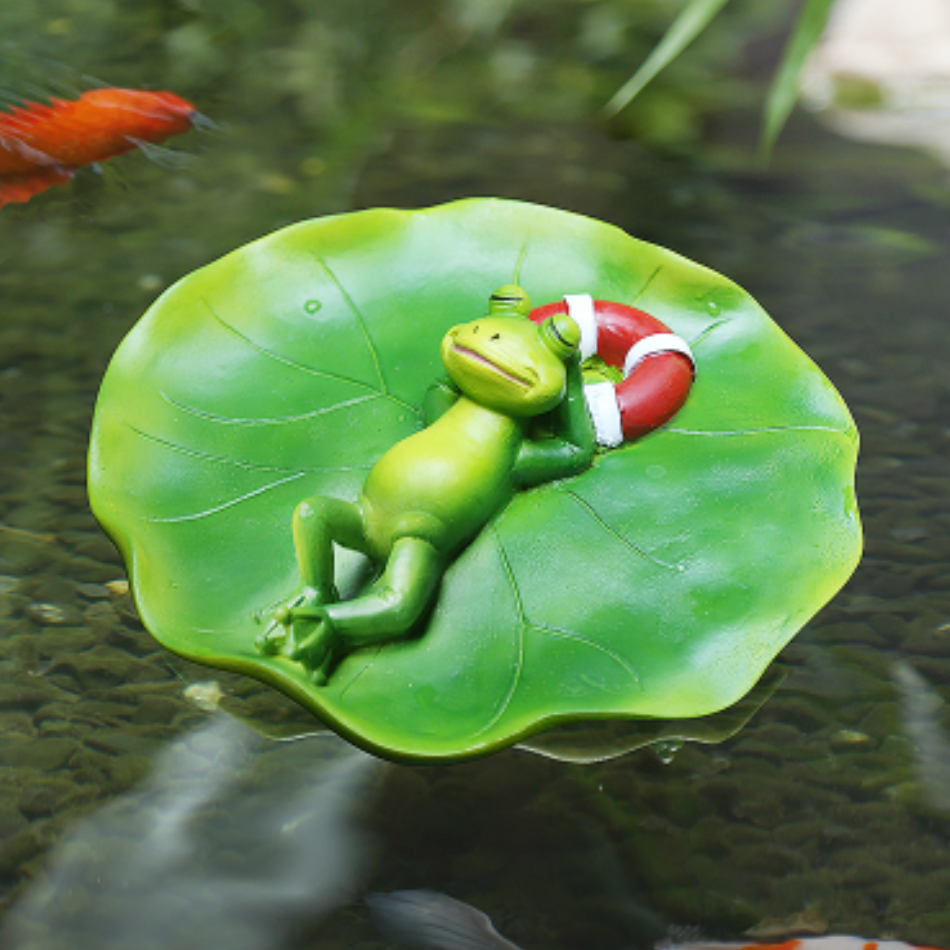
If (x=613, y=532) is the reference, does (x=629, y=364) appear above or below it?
above

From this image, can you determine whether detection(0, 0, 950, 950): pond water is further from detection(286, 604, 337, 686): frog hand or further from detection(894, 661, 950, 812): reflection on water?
detection(286, 604, 337, 686): frog hand

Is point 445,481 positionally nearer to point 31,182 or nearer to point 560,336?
point 560,336

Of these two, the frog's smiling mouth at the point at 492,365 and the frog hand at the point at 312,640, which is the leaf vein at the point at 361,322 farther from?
the frog hand at the point at 312,640

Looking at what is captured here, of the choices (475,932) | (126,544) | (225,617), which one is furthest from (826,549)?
(126,544)

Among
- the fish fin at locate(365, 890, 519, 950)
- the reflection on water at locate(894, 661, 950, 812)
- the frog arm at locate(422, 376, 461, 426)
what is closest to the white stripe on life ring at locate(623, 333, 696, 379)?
the frog arm at locate(422, 376, 461, 426)

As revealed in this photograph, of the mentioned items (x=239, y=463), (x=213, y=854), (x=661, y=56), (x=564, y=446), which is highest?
(x=661, y=56)

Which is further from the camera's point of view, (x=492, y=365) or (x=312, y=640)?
(x=492, y=365)

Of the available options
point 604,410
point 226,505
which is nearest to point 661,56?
point 604,410
